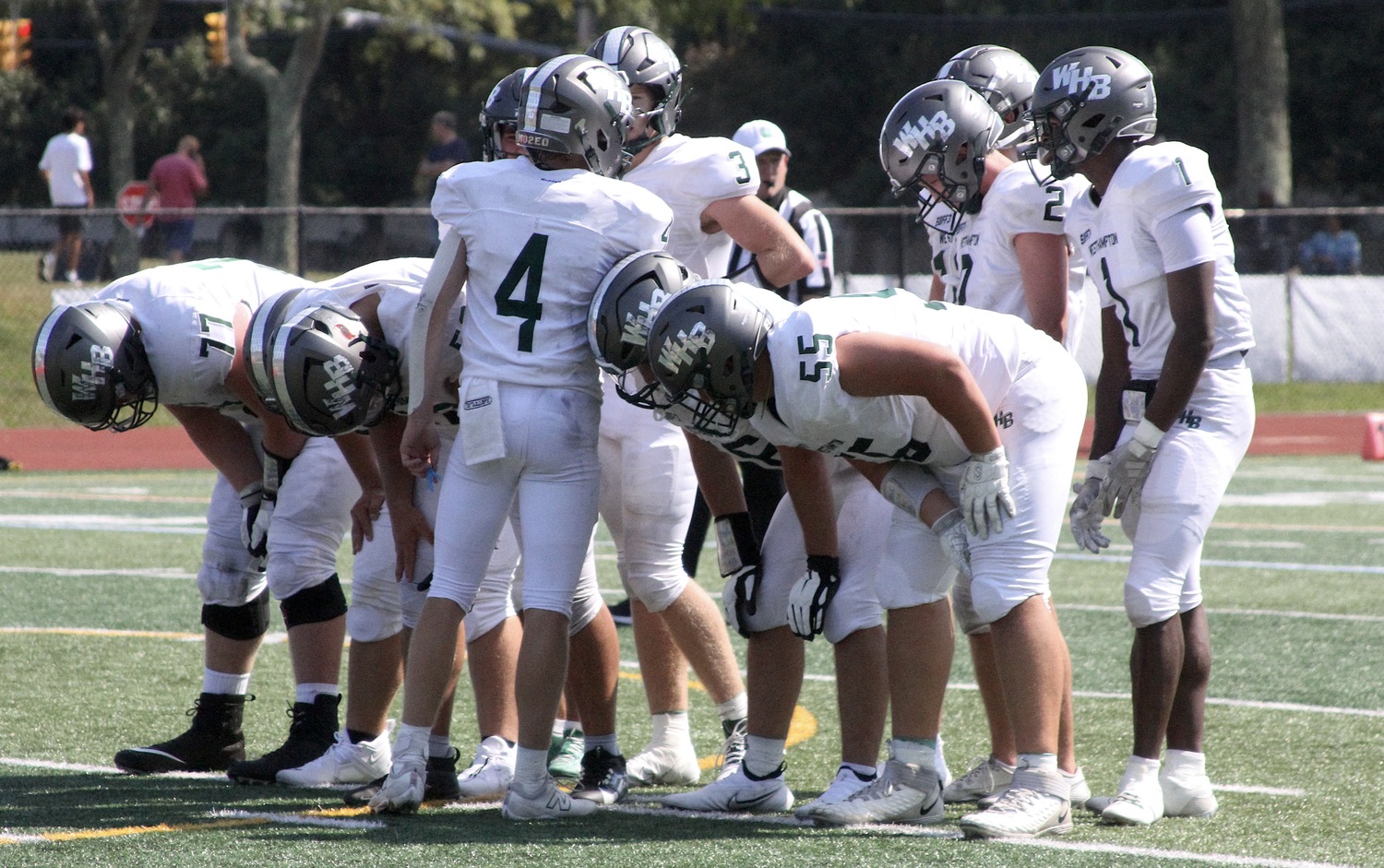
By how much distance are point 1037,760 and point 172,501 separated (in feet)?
29.8

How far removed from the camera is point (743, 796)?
14.6 feet

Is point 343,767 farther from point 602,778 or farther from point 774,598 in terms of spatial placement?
point 774,598

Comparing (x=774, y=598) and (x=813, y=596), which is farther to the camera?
(x=774, y=598)

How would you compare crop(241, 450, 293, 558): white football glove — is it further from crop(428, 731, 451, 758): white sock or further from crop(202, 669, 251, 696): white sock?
crop(428, 731, 451, 758): white sock

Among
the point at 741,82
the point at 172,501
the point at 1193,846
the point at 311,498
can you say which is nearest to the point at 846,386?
the point at 1193,846

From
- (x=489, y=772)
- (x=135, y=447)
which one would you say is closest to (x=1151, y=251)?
(x=489, y=772)

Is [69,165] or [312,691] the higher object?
[69,165]

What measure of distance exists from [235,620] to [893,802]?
81.5 inches

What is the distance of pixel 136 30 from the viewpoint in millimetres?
23156

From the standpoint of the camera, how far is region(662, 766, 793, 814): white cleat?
445cm

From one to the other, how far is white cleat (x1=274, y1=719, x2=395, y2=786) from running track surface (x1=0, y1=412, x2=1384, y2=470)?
10.3 metres

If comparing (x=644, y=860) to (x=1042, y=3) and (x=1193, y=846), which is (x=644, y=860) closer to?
(x=1193, y=846)

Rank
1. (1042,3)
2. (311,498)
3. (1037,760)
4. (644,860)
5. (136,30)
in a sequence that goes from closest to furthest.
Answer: (644,860), (1037,760), (311,498), (136,30), (1042,3)

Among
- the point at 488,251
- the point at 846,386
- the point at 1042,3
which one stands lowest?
the point at 846,386
